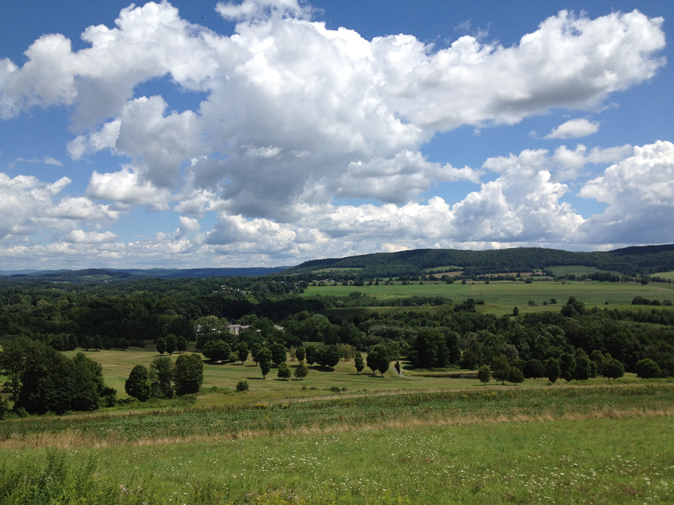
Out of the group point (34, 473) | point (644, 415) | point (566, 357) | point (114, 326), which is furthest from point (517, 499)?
point (114, 326)

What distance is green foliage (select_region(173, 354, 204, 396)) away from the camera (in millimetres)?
55097

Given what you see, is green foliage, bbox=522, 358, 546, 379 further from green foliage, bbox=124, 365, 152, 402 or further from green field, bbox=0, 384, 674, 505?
green foliage, bbox=124, 365, 152, 402

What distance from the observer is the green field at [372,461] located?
10.5 metres

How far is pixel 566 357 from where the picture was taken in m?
66.9

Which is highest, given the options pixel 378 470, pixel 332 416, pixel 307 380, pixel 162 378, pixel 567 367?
pixel 378 470

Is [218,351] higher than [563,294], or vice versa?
[563,294]

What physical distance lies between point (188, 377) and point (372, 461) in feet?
151

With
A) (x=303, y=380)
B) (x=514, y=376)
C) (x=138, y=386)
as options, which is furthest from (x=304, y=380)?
(x=514, y=376)

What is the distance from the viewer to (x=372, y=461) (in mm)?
15422

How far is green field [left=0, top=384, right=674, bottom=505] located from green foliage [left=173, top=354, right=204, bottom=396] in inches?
A: 1069

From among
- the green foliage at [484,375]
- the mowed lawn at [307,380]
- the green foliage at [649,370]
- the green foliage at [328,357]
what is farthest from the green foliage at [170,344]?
the green foliage at [649,370]

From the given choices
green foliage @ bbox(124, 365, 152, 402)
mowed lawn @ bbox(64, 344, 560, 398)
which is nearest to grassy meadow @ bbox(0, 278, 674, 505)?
green foliage @ bbox(124, 365, 152, 402)

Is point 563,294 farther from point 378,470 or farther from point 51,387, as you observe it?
point 378,470

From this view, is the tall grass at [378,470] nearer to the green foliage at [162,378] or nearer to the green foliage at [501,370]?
the green foliage at [162,378]
